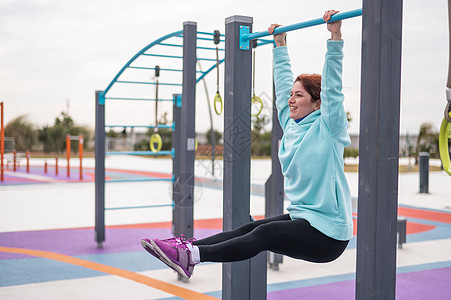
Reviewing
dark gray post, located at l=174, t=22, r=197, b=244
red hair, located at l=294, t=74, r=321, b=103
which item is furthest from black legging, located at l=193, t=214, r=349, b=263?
dark gray post, located at l=174, t=22, r=197, b=244

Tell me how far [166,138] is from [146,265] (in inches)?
853

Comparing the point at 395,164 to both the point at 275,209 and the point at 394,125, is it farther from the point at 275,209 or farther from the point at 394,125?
the point at 275,209

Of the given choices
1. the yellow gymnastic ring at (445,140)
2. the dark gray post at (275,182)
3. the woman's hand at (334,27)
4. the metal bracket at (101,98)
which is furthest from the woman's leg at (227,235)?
the metal bracket at (101,98)

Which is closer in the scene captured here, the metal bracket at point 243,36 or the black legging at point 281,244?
the black legging at point 281,244

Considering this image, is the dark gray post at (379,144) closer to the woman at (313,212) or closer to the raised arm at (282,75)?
the woman at (313,212)

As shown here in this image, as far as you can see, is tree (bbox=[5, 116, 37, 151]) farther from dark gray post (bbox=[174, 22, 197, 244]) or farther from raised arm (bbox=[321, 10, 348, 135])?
raised arm (bbox=[321, 10, 348, 135])

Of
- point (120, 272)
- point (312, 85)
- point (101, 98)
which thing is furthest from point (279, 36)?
point (101, 98)

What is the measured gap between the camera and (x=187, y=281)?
402 cm

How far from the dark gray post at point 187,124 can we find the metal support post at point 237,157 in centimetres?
123

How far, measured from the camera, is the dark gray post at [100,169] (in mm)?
5031

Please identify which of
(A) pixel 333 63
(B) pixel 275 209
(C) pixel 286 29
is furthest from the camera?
(B) pixel 275 209

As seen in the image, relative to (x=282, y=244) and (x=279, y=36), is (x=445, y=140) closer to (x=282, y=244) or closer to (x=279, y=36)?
(x=282, y=244)

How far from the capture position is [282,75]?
8.07 feet

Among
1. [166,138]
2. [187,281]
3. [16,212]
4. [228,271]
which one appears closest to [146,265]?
[187,281]
